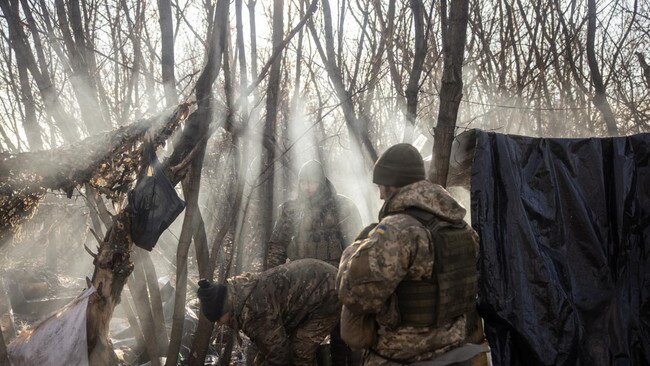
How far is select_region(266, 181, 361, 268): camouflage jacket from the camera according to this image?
4898mm

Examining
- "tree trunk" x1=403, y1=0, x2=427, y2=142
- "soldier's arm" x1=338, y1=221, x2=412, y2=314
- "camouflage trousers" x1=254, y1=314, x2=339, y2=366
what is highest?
"tree trunk" x1=403, y1=0, x2=427, y2=142

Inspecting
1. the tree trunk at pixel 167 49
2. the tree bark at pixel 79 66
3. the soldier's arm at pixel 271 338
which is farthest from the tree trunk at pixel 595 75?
the tree bark at pixel 79 66

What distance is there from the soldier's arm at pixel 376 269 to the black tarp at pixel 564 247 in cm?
103

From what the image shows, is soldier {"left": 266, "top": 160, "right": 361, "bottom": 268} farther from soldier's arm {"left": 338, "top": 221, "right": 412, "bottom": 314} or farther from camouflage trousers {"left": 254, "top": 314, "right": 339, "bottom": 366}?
soldier's arm {"left": 338, "top": 221, "right": 412, "bottom": 314}

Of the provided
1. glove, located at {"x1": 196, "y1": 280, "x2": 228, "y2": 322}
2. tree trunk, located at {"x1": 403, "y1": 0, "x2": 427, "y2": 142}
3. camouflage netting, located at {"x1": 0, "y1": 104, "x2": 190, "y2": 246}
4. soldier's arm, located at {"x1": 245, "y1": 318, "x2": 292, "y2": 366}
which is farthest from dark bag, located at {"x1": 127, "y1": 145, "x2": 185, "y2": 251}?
tree trunk, located at {"x1": 403, "y1": 0, "x2": 427, "y2": 142}

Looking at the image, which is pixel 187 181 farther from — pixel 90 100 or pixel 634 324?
pixel 634 324

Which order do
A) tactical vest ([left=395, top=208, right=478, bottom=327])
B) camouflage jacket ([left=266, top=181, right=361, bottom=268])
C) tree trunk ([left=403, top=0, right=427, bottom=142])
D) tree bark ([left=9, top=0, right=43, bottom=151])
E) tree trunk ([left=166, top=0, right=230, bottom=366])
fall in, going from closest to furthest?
tactical vest ([left=395, top=208, right=478, bottom=327])
tree trunk ([left=166, top=0, right=230, bottom=366])
tree trunk ([left=403, top=0, right=427, bottom=142])
camouflage jacket ([left=266, top=181, right=361, bottom=268])
tree bark ([left=9, top=0, right=43, bottom=151])

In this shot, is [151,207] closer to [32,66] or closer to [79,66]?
[79,66]

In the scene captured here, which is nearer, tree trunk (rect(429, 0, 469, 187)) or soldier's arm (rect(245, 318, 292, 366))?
tree trunk (rect(429, 0, 469, 187))

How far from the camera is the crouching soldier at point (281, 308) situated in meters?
3.29

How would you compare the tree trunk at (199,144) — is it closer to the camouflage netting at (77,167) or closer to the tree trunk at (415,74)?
the camouflage netting at (77,167)

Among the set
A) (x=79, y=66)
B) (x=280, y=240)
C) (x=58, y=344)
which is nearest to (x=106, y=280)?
(x=58, y=344)

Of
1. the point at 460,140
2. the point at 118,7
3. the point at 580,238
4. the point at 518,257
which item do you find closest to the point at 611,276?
the point at 580,238

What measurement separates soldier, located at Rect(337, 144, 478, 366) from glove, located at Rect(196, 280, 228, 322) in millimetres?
992
